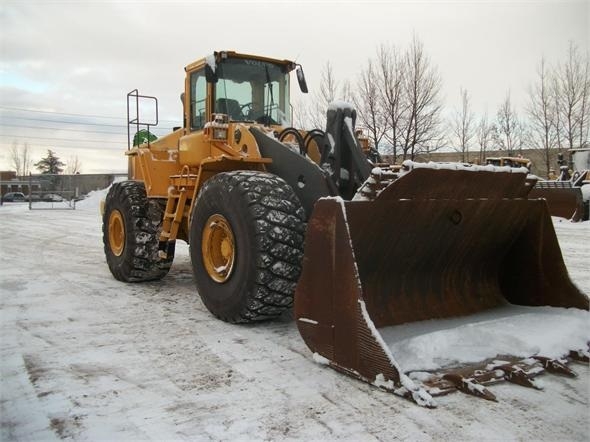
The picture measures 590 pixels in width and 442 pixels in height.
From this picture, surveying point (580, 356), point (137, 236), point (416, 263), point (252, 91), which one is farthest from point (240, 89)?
point (580, 356)

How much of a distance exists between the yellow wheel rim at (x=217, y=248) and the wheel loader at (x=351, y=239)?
11mm

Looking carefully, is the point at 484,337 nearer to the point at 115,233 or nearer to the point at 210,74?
the point at 210,74

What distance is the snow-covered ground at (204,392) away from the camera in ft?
9.34

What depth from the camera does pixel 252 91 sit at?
6117mm

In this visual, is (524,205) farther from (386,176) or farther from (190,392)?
(190,392)

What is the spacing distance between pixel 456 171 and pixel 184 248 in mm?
7989

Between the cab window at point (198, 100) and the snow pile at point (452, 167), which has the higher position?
the cab window at point (198, 100)

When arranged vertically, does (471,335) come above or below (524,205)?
below

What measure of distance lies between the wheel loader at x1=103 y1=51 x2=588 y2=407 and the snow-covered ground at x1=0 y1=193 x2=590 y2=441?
0.61 feet

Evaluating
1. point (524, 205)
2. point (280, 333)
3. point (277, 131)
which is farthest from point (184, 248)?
point (524, 205)

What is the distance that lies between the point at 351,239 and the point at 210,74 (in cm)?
291

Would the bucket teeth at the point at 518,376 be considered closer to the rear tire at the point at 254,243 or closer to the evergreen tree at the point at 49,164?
the rear tire at the point at 254,243

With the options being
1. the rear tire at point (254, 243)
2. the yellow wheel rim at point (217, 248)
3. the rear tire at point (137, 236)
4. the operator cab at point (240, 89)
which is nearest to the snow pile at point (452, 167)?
the rear tire at point (254, 243)

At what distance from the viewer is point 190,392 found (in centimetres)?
334
